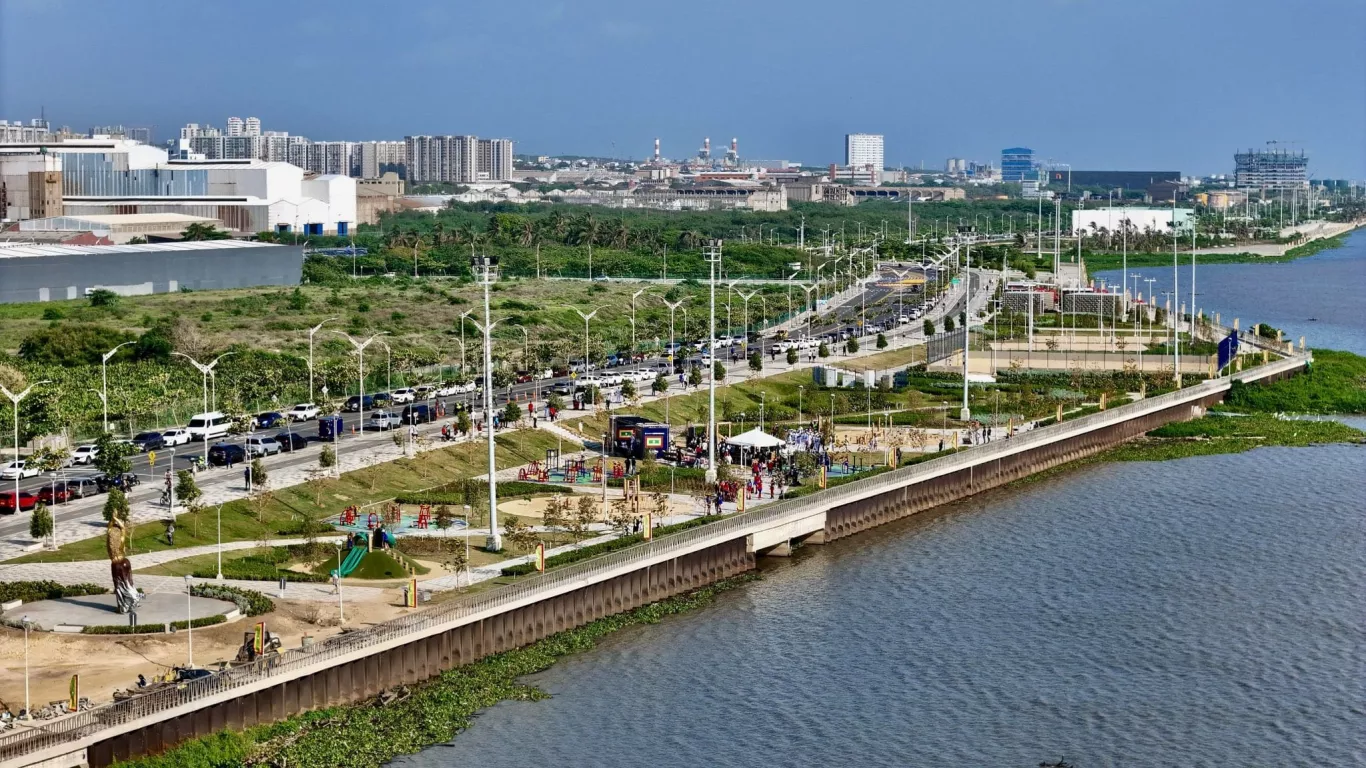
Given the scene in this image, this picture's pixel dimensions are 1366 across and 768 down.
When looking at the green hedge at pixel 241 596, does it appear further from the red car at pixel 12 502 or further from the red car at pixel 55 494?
the red car at pixel 55 494

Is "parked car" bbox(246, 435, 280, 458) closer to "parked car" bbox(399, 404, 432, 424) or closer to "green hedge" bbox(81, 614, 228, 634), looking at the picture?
"parked car" bbox(399, 404, 432, 424)

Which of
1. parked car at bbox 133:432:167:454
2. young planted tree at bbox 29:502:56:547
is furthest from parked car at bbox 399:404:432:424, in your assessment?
young planted tree at bbox 29:502:56:547

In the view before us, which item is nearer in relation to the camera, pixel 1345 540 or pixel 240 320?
pixel 1345 540

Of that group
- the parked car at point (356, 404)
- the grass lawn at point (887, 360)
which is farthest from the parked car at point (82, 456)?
the grass lawn at point (887, 360)

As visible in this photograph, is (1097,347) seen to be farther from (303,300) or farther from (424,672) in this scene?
(424,672)

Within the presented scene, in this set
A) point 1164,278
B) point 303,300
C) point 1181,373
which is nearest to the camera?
point 1181,373

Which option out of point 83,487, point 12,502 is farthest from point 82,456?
point 12,502

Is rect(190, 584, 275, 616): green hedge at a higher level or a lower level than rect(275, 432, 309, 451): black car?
lower

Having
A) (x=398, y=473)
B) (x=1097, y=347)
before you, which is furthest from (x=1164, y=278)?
(x=398, y=473)
